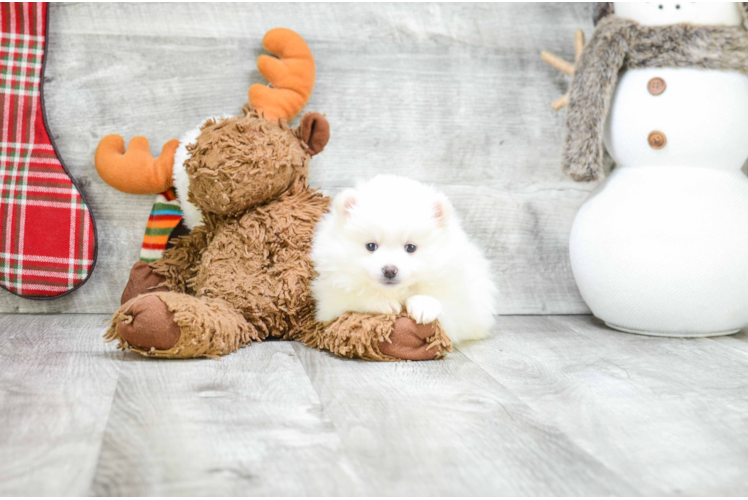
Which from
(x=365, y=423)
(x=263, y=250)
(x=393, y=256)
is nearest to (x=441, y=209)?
(x=393, y=256)

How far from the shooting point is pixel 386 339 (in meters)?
1.12

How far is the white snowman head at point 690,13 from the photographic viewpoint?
1.30m

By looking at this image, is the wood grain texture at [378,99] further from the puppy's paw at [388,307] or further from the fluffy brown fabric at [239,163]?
the puppy's paw at [388,307]

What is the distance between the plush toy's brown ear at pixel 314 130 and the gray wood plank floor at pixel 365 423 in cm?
43

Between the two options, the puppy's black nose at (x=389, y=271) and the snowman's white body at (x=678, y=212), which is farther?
the snowman's white body at (x=678, y=212)

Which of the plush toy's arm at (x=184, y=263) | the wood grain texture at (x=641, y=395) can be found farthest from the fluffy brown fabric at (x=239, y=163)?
the wood grain texture at (x=641, y=395)

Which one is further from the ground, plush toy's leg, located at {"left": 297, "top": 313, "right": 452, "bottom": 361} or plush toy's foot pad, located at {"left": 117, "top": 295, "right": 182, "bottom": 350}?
plush toy's foot pad, located at {"left": 117, "top": 295, "right": 182, "bottom": 350}

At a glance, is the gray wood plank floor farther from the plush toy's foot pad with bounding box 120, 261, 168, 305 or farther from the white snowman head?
the white snowman head

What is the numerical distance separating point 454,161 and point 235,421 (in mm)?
976

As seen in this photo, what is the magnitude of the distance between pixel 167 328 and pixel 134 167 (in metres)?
0.48

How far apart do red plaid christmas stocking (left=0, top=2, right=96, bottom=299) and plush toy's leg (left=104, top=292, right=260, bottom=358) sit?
414 millimetres

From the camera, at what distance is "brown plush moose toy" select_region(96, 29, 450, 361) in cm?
109

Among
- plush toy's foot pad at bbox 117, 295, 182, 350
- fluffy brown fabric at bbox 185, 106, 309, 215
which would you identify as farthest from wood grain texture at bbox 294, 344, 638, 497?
fluffy brown fabric at bbox 185, 106, 309, 215

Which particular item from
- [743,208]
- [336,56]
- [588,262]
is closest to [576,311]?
[588,262]
